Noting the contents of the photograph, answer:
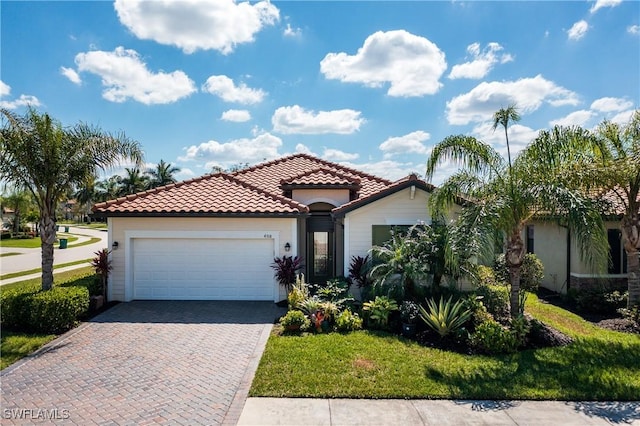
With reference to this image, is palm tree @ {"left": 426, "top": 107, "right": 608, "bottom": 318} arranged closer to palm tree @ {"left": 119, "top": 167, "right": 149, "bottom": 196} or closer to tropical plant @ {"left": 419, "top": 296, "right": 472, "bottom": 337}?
tropical plant @ {"left": 419, "top": 296, "right": 472, "bottom": 337}

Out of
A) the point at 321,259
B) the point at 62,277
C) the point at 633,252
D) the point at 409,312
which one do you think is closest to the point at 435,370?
the point at 409,312

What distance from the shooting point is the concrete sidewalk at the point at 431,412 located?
5637 millimetres

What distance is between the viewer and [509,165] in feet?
30.8

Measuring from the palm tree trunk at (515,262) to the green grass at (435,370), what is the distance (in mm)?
1385

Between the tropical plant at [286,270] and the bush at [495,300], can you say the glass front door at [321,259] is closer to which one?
the tropical plant at [286,270]

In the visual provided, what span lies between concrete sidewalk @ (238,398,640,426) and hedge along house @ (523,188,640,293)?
8.65 metres

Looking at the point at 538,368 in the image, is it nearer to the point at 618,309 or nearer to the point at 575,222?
the point at 575,222

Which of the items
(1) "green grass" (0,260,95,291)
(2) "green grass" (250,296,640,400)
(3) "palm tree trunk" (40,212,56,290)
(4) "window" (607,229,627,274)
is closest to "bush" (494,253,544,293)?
(4) "window" (607,229,627,274)

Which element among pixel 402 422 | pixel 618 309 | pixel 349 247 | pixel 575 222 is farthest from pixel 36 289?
pixel 618 309

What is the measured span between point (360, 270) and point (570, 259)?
902 cm

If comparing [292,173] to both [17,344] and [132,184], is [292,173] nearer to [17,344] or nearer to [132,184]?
[17,344]

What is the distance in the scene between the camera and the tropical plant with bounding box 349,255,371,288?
12.0 metres

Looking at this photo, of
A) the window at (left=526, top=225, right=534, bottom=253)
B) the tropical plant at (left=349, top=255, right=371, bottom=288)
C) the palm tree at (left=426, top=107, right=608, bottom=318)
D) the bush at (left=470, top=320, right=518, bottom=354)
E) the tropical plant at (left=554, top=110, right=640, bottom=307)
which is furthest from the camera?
the window at (left=526, top=225, right=534, bottom=253)

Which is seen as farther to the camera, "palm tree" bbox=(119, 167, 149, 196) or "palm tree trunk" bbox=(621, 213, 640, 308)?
"palm tree" bbox=(119, 167, 149, 196)
